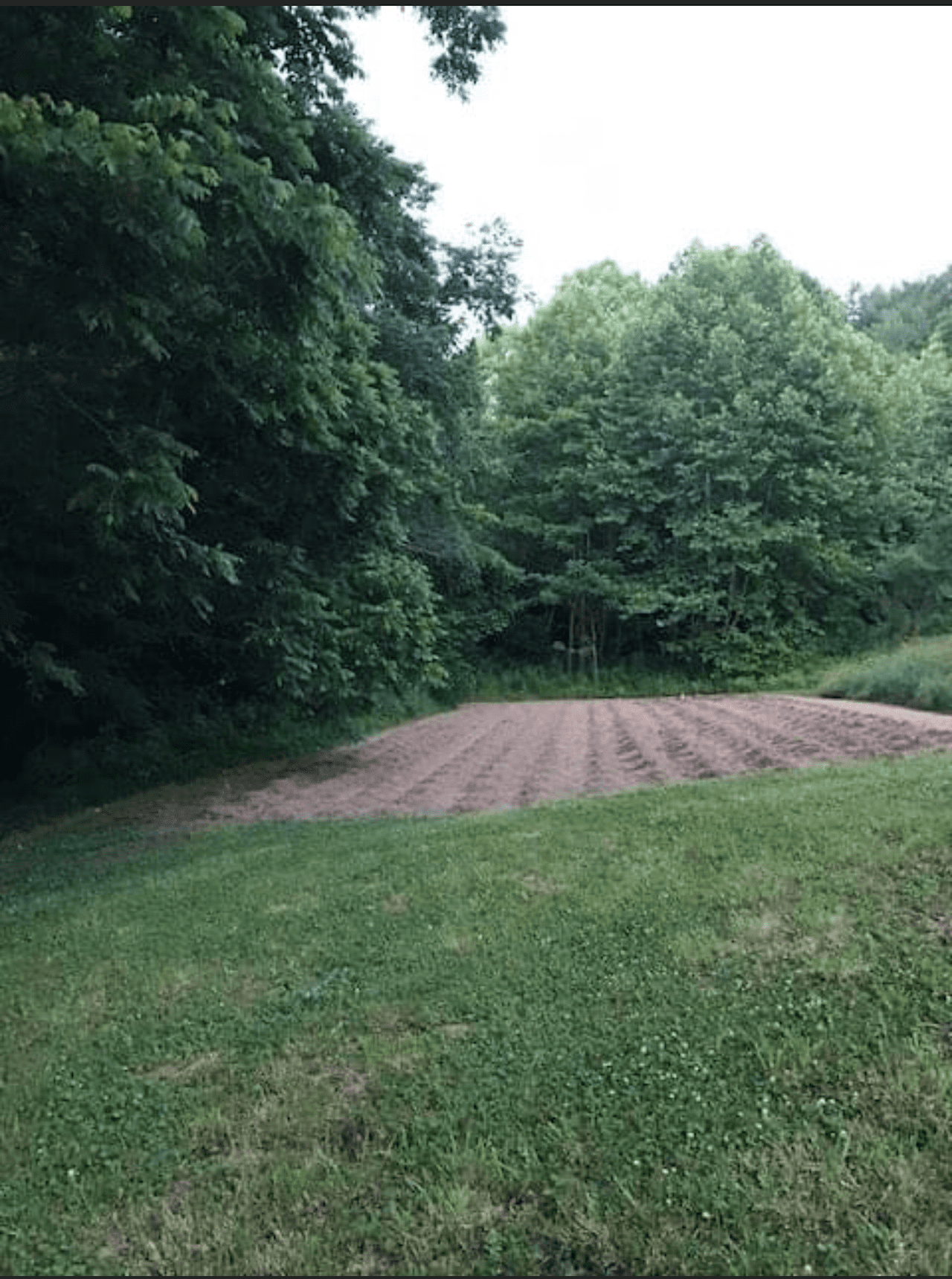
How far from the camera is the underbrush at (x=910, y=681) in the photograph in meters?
10.1

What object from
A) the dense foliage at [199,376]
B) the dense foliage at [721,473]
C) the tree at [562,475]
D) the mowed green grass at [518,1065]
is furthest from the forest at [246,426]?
the tree at [562,475]

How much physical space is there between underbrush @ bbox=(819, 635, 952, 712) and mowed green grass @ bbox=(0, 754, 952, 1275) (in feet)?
22.1

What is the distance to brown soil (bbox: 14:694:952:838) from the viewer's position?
23.2 feet

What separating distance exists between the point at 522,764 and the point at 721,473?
16.1 meters

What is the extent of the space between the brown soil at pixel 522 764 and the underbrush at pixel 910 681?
55cm

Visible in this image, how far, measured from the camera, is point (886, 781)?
479 cm

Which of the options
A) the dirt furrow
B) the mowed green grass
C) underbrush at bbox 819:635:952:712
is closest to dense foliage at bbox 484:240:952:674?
underbrush at bbox 819:635:952:712

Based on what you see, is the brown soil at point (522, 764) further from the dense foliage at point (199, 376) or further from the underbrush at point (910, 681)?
the dense foliage at point (199, 376)

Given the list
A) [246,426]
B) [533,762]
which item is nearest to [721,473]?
[533,762]

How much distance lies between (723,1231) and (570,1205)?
14.1 inches

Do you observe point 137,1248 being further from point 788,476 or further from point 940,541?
point 788,476

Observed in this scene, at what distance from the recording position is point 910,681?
11.3 meters

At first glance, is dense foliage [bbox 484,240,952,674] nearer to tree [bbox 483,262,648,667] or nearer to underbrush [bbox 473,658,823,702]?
tree [bbox 483,262,648,667]

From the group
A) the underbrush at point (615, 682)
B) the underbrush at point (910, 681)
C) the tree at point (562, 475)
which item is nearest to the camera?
the underbrush at point (910, 681)
